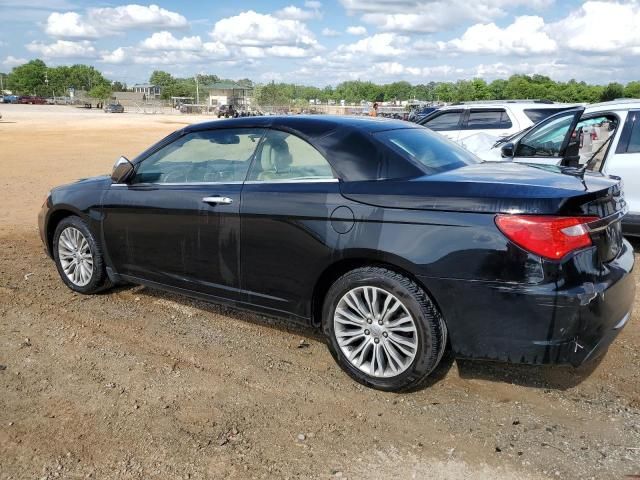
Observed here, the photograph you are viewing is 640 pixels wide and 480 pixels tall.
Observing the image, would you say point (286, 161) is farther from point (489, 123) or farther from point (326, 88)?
point (326, 88)

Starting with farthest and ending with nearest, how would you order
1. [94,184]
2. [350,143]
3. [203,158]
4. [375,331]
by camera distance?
[94,184] < [203,158] < [350,143] < [375,331]

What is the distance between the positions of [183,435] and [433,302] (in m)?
1.55

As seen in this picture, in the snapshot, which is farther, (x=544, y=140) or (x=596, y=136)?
(x=596, y=136)

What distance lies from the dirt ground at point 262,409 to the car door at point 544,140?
3.06 m

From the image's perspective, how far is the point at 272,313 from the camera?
13.5 ft

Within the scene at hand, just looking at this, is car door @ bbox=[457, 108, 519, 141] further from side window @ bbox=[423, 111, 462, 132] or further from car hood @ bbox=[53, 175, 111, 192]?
car hood @ bbox=[53, 175, 111, 192]

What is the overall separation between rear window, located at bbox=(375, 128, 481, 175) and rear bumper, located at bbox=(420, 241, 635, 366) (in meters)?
0.85

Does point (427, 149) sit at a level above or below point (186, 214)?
above

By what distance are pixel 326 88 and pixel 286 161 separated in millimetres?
183880

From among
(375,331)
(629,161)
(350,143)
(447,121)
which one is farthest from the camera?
(447,121)

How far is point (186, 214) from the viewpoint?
438 centimetres

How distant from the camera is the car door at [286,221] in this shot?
376 centimetres

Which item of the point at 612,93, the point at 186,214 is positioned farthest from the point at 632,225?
the point at 612,93

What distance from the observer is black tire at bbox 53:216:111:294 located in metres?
5.18
